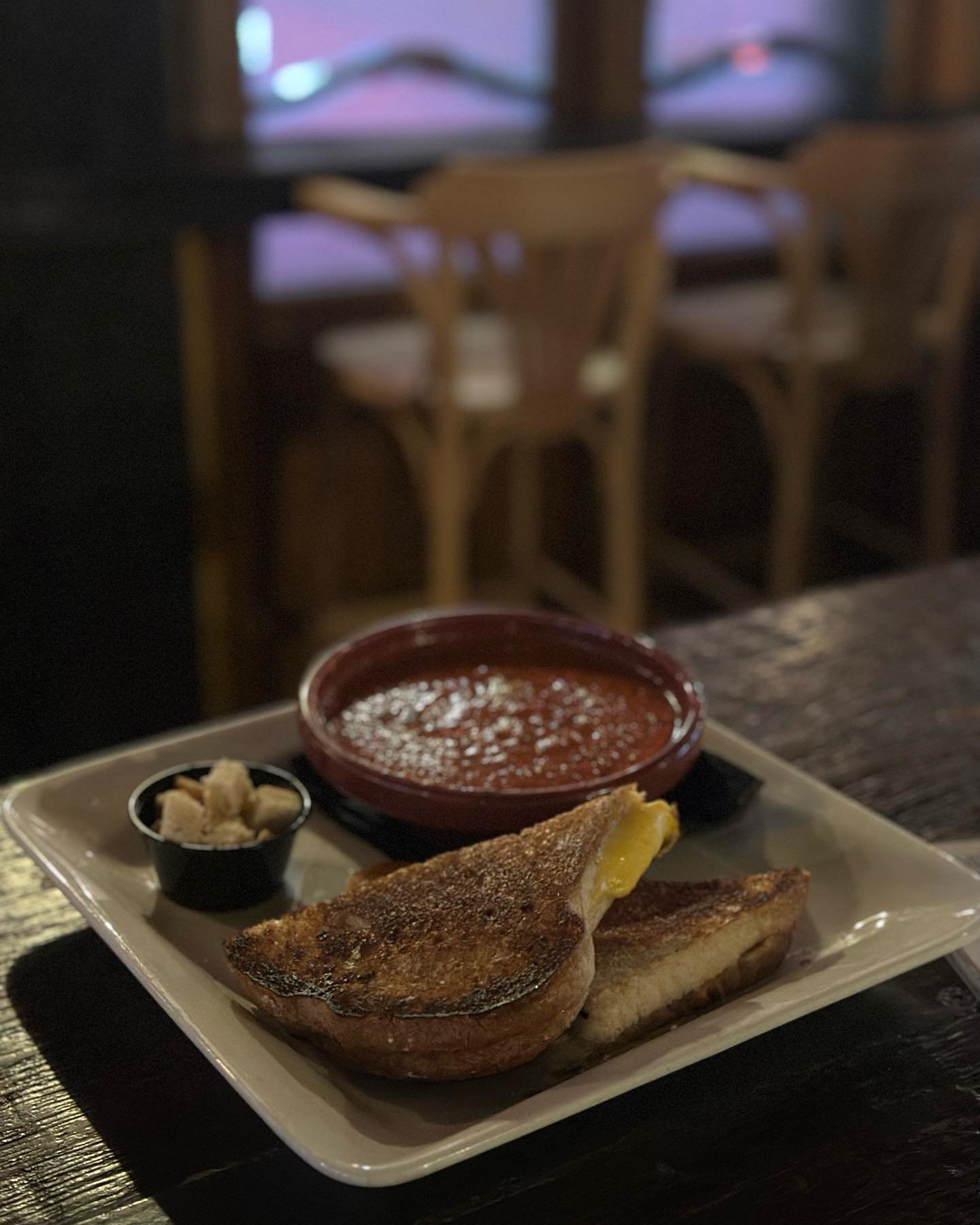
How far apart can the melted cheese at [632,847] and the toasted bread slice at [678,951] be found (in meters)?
0.03

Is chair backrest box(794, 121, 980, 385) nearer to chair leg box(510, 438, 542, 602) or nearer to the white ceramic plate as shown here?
chair leg box(510, 438, 542, 602)

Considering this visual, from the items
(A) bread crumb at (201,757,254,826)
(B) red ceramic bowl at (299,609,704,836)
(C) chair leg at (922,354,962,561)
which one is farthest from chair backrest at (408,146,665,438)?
(A) bread crumb at (201,757,254,826)

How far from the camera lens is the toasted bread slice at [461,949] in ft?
2.53

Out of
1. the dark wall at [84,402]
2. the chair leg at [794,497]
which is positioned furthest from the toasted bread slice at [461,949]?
the chair leg at [794,497]

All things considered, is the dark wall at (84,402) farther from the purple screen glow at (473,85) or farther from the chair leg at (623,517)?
the chair leg at (623,517)

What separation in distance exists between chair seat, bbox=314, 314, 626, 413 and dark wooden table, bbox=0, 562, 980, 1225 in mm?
1877

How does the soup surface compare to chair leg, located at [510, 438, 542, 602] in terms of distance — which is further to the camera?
chair leg, located at [510, 438, 542, 602]

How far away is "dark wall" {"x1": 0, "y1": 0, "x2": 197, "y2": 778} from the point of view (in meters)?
2.78

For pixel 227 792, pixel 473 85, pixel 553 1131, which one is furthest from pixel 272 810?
pixel 473 85

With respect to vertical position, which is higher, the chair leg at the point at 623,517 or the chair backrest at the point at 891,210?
the chair backrest at the point at 891,210

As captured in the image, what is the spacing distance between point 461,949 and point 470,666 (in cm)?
43

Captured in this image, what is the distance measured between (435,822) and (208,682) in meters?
2.49

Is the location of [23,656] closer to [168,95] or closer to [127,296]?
[127,296]

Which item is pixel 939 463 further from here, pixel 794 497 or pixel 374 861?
pixel 374 861
